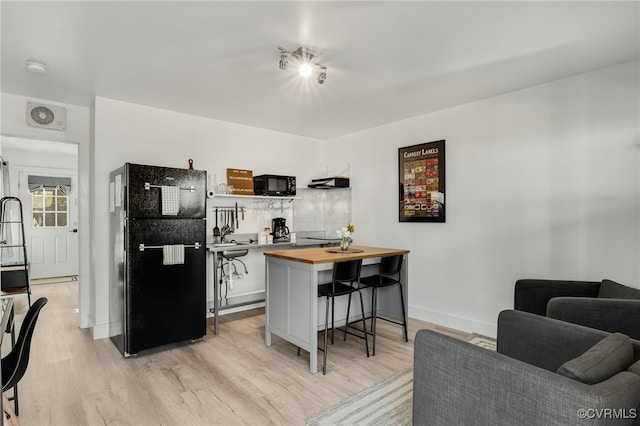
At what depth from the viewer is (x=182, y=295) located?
3.45 metres

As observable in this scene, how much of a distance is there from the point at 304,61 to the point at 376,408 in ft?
8.49

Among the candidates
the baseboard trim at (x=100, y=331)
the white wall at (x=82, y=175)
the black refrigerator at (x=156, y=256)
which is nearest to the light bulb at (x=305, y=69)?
the black refrigerator at (x=156, y=256)

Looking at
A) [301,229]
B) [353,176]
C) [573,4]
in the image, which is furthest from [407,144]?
[573,4]

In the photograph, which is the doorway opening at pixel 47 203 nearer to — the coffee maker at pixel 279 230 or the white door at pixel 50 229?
the white door at pixel 50 229

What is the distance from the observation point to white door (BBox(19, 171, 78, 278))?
263 inches

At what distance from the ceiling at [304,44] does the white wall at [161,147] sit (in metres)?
0.27

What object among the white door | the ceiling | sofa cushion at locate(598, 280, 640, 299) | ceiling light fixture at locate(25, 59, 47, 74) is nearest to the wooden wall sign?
the ceiling

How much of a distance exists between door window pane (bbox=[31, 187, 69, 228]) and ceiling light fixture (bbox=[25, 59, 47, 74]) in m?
5.12

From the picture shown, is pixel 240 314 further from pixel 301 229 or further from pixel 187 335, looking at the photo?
pixel 301 229

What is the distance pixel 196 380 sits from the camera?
275cm

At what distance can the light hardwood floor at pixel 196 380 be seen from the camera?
7.50 ft

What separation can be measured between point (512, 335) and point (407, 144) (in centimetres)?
294

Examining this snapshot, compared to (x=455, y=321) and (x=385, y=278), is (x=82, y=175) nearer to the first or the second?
(x=385, y=278)

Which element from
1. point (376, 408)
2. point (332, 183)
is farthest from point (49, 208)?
point (376, 408)
